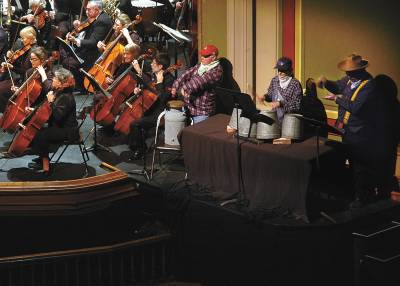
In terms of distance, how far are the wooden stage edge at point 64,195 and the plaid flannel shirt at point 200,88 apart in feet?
14.4

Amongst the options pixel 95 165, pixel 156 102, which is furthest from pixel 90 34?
pixel 95 165

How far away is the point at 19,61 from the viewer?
1167cm

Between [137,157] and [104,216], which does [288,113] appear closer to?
[137,157]

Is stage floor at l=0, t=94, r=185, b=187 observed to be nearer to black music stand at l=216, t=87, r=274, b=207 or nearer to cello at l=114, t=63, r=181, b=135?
cello at l=114, t=63, r=181, b=135

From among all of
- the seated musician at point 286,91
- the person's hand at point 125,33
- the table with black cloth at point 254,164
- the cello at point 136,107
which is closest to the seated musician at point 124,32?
the person's hand at point 125,33

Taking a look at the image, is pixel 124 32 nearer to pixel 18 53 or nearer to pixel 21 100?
pixel 18 53

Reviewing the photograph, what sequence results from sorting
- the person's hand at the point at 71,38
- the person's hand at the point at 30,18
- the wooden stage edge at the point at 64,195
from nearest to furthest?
the wooden stage edge at the point at 64,195 → the person's hand at the point at 71,38 → the person's hand at the point at 30,18

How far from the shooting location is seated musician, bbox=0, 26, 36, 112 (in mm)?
11445

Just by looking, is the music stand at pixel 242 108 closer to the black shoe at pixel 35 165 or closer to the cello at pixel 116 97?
the cello at pixel 116 97

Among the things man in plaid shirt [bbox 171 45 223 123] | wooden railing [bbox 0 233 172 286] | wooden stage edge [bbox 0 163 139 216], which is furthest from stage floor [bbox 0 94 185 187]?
wooden railing [bbox 0 233 172 286]

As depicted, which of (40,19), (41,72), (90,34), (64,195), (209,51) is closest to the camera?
(64,195)

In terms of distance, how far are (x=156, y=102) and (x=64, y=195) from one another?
522 cm

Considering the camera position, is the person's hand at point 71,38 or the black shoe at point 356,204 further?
the person's hand at point 71,38

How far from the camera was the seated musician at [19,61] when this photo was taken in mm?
11445
